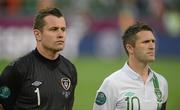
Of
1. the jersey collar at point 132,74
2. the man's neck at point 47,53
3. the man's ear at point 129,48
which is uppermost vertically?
the man's ear at point 129,48

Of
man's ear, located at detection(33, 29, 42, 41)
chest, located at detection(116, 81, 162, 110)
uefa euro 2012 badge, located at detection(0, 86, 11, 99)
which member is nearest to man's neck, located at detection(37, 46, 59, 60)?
man's ear, located at detection(33, 29, 42, 41)

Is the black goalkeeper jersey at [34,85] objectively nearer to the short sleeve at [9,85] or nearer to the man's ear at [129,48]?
the short sleeve at [9,85]

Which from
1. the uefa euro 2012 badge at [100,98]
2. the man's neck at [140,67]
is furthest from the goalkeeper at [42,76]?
the man's neck at [140,67]

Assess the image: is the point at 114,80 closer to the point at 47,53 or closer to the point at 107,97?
the point at 107,97

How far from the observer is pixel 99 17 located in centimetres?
2100

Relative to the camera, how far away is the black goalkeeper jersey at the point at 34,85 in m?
7.68

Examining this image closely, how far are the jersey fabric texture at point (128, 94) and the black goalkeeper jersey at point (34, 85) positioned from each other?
1.23 ft

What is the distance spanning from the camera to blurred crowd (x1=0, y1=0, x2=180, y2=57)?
20.4 m

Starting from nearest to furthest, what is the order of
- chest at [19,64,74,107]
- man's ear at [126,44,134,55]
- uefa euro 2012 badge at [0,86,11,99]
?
1. chest at [19,64,74,107]
2. uefa euro 2012 badge at [0,86,11,99]
3. man's ear at [126,44,134,55]

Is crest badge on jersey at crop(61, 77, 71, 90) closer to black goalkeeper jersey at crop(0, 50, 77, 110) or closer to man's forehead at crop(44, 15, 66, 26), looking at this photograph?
black goalkeeper jersey at crop(0, 50, 77, 110)

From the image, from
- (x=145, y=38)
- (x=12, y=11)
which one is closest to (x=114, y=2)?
(x=12, y=11)

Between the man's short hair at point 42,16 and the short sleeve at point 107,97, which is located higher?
the man's short hair at point 42,16

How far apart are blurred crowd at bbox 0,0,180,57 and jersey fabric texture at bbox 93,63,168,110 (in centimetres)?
1205

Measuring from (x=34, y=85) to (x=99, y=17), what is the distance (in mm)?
13412
